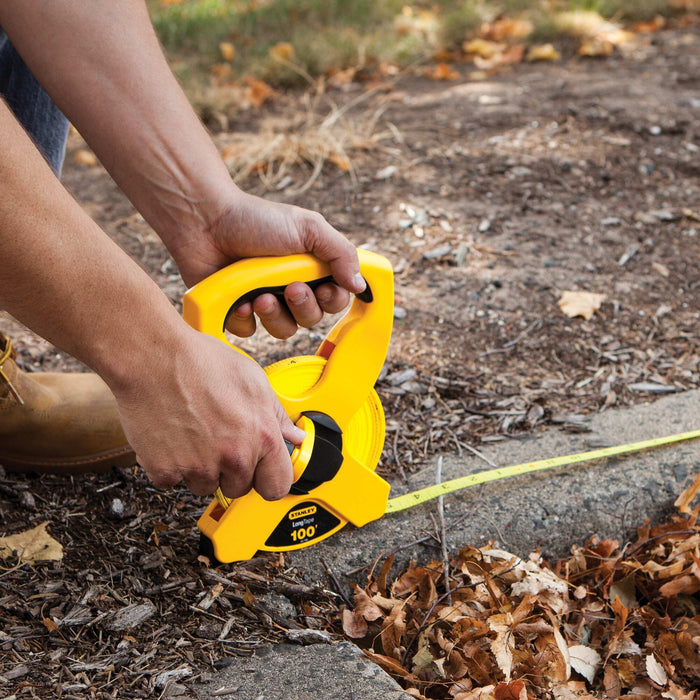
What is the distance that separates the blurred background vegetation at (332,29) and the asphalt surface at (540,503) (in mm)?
3709

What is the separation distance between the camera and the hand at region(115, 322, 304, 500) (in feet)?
4.28

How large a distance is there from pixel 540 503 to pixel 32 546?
137cm

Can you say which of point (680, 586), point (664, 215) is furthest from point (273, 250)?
point (664, 215)

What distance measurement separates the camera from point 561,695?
1637 millimetres

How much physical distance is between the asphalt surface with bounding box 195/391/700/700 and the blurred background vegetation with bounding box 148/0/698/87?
12.2ft

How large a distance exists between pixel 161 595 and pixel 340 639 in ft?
1.46

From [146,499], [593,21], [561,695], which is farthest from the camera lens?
[593,21]

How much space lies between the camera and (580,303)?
2.94 metres

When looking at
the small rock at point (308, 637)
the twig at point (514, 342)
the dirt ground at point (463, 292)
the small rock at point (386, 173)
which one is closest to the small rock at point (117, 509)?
the dirt ground at point (463, 292)

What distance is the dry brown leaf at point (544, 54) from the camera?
5336 mm

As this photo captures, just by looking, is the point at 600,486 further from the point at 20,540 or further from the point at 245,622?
the point at 20,540

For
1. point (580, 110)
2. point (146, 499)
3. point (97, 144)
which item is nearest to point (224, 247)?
point (97, 144)

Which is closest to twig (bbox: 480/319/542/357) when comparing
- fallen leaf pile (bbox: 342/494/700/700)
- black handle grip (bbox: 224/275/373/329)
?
fallen leaf pile (bbox: 342/494/700/700)

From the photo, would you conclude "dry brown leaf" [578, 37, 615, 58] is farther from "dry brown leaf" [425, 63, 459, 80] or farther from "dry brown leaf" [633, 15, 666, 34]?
"dry brown leaf" [425, 63, 459, 80]
